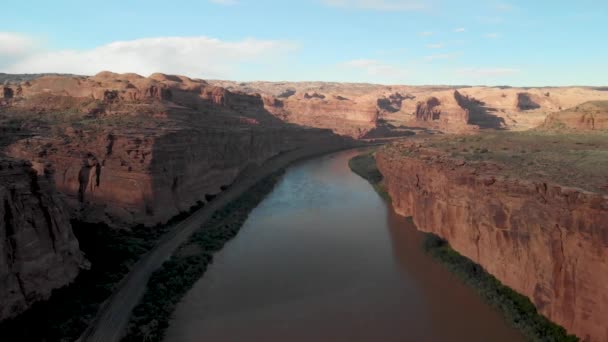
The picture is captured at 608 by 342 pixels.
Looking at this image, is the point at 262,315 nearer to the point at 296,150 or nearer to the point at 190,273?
the point at 190,273

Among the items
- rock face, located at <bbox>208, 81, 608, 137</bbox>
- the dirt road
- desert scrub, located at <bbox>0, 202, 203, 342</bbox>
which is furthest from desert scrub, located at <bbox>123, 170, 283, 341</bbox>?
rock face, located at <bbox>208, 81, 608, 137</bbox>

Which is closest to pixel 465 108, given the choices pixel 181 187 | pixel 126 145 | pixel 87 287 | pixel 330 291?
pixel 181 187

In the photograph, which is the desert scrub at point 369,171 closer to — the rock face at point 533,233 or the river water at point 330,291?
the river water at point 330,291

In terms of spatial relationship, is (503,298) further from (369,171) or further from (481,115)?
(481,115)

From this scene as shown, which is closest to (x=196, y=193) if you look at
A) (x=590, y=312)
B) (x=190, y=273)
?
(x=190, y=273)

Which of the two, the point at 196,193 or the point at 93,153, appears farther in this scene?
the point at 196,193

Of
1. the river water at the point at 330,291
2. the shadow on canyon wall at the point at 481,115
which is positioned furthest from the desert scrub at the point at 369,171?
the shadow on canyon wall at the point at 481,115
